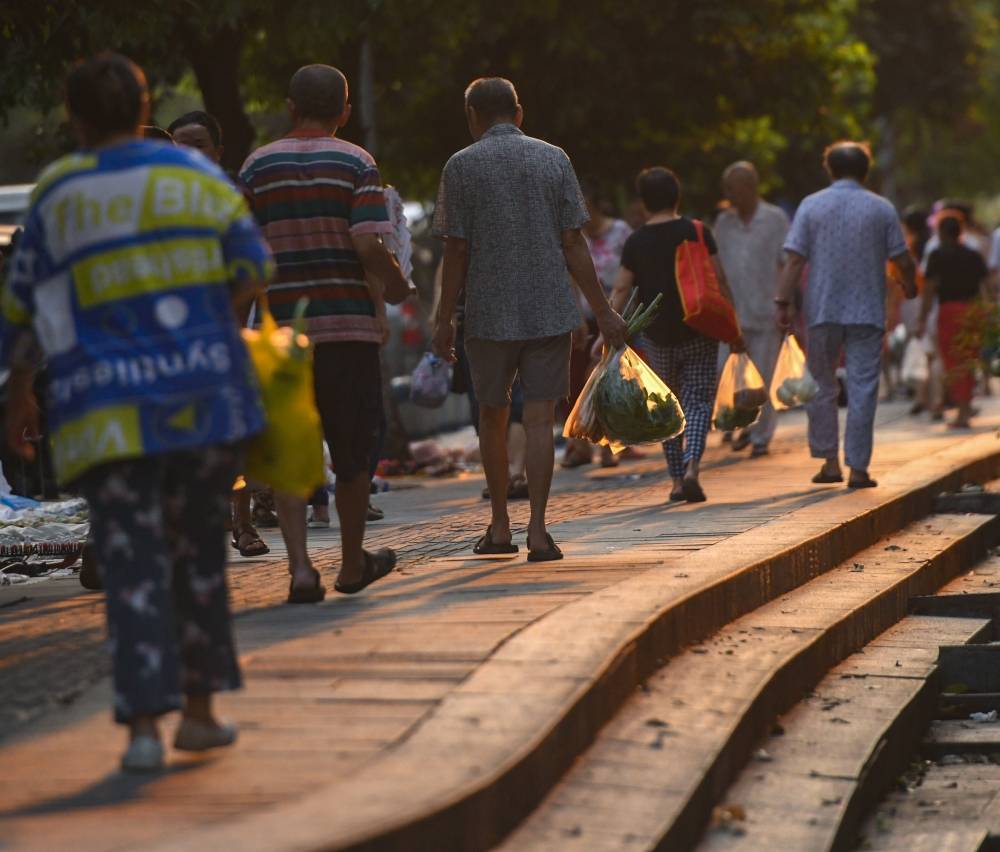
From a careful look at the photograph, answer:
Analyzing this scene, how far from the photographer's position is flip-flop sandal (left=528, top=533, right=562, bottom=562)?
8.42m

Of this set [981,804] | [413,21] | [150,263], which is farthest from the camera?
[413,21]

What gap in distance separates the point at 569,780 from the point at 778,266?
10185mm

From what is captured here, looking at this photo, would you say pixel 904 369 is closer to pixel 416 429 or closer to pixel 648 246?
pixel 416 429

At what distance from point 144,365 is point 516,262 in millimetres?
3560

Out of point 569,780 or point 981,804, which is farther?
point 981,804

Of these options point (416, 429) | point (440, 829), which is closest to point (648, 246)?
point (440, 829)

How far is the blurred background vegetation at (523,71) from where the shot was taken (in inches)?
531

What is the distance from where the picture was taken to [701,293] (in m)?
11.4

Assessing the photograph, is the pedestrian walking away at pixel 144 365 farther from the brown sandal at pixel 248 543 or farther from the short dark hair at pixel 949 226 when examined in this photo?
the short dark hair at pixel 949 226

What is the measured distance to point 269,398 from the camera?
17.5ft

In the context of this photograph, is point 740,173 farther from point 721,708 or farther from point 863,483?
point 721,708

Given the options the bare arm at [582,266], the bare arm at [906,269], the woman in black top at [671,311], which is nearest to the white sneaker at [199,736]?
the bare arm at [582,266]

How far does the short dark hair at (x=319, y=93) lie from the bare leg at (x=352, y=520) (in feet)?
4.17

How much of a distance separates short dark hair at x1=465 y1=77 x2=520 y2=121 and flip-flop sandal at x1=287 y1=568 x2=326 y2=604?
2.11 meters
